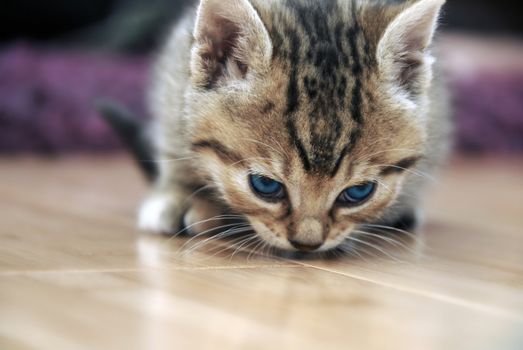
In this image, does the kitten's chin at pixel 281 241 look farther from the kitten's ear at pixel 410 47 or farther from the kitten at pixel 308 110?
the kitten's ear at pixel 410 47

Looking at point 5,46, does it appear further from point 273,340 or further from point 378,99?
point 273,340

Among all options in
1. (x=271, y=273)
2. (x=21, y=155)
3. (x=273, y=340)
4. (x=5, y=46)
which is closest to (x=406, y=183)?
(x=271, y=273)

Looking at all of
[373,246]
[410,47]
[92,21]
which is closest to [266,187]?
[373,246]

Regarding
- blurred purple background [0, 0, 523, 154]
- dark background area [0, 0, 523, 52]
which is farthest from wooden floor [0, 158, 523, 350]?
dark background area [0, 0, 523, 52]

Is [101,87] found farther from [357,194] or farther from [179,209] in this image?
[357,194]

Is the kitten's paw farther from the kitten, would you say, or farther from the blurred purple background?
the blurred purple background

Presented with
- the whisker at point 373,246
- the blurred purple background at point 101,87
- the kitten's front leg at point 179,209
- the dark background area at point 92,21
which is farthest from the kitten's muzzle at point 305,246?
the dark background area at point 92,21
